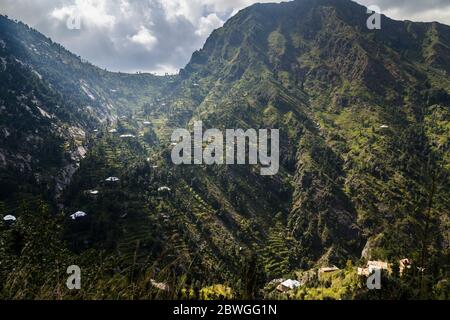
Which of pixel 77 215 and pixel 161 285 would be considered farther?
pixel 77 215

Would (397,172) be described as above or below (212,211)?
above

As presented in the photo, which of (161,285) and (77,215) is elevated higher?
(161,285)

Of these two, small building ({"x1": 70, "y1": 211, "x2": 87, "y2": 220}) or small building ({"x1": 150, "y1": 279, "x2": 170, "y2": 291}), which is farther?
small building ({"x1": 70, "y1": 211, "x2": 87, "y2": 220})

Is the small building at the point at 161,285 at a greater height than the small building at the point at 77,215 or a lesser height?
greater

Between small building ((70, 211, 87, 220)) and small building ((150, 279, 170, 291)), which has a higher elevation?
small building ((150, 279, 170, 291))

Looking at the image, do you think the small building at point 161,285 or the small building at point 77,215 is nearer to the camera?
the small building at point 161,285
